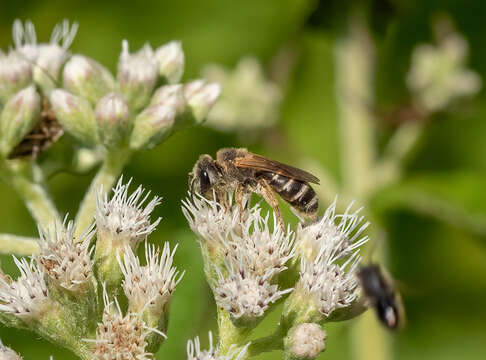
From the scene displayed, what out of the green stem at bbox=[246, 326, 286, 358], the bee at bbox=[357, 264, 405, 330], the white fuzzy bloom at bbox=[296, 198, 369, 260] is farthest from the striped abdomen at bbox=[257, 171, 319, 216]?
the green stem at bbox=[246, 326, 286, 358]

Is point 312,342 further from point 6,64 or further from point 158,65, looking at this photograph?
point 6,64

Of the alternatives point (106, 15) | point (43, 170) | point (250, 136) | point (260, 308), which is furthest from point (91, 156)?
point (106, 15)

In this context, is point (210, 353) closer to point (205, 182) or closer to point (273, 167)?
point (205, 182)

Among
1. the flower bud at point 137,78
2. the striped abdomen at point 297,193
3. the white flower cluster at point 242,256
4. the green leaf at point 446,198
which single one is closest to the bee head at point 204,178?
the white flower cluster at point 242,256

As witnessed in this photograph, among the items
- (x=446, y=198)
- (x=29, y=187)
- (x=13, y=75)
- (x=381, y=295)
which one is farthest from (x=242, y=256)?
(x=446, y=198)

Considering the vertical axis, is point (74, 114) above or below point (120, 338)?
above

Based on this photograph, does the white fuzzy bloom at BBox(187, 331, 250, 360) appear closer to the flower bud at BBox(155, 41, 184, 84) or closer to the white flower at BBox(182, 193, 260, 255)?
the white flower at BBox(182, 193, 260, 255)

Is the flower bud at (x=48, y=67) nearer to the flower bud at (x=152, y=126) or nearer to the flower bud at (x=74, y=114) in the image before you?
the flower bud at (x=74, y=114)
